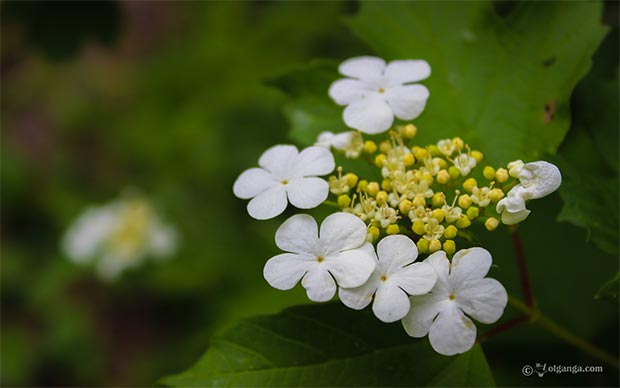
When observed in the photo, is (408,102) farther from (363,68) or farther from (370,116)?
(363,68)

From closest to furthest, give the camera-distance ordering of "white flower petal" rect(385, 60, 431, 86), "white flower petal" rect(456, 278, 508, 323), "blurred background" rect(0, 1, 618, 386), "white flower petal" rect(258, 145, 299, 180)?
1. "white flower petal" rect(456, 278, 508, 323)
2. "white flower petal" rect(258, 145, 299, 180)
3. "white flower petal" rect(385, 60, 431, 86)
4. "blurred background" rect(0, 1, 618, 386)

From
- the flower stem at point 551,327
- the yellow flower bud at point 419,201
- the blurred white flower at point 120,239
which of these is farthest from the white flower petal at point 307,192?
the blurred white flower at point 120,239

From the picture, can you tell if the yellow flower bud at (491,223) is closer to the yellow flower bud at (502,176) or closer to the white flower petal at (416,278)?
the yellow flower bud at (502,176)

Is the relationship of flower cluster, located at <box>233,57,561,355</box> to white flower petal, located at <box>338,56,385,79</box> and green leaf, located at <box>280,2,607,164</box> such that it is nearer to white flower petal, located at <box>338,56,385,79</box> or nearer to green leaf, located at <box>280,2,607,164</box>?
white flower petal, located at <box>338,56,385,79</box>

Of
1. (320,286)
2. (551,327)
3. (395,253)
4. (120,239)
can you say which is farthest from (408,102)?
(120,239)

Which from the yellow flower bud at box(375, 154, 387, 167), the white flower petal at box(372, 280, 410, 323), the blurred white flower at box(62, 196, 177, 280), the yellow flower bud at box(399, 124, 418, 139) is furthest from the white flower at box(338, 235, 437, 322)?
the blurred white flower at box(62, 196, 177, 280)

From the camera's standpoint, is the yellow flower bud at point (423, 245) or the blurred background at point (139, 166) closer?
the yellow flower bud at point (423, 245)
